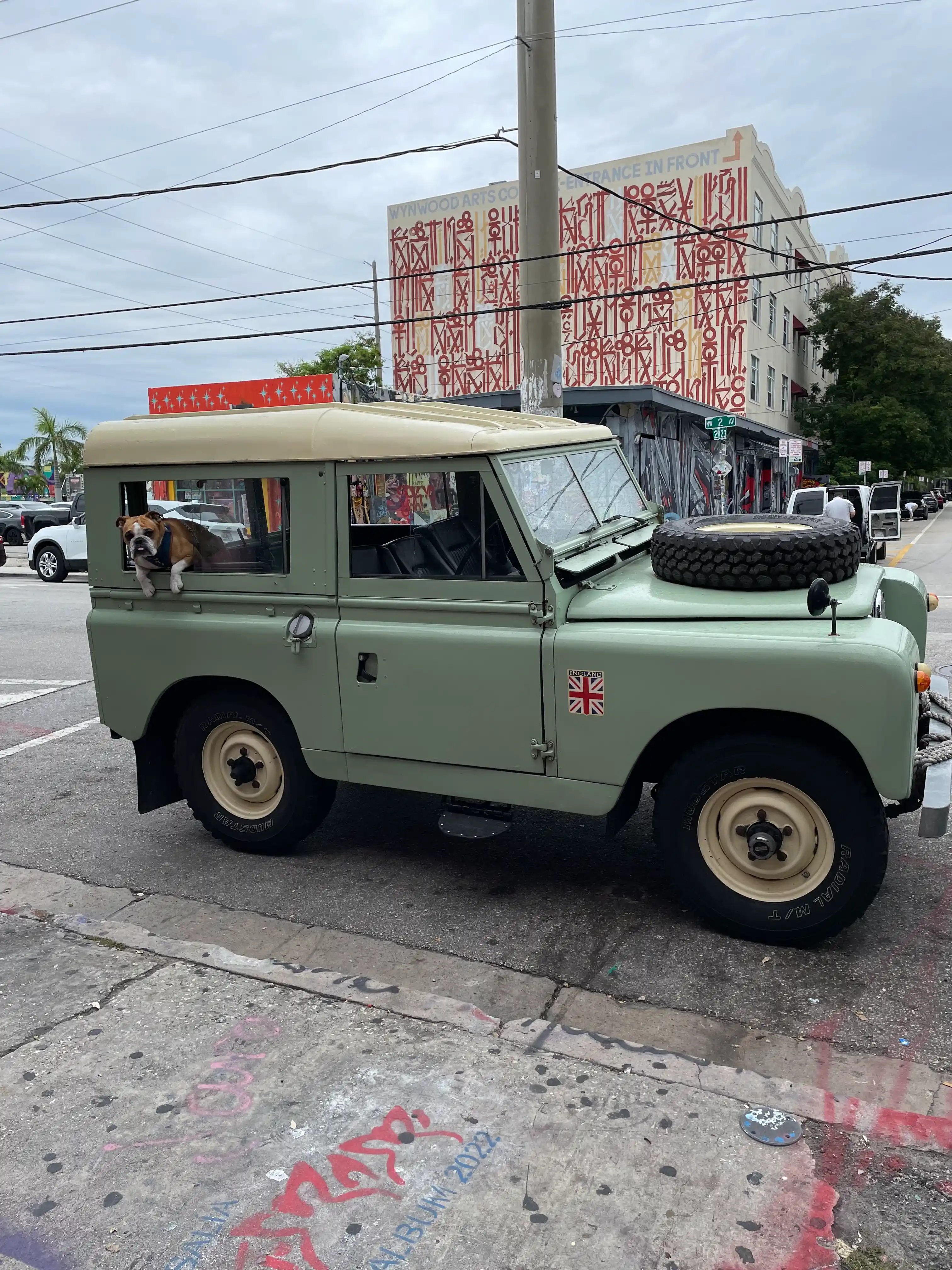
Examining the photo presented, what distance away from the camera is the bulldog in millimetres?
4898

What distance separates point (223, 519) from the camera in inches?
193

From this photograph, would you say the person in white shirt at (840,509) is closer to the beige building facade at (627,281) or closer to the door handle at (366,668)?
the door handle at (366,668)

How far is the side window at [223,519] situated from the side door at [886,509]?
24598mm

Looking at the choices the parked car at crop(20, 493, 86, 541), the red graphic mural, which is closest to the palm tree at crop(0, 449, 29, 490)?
the parked car at crop(20, 493, 86, 541)

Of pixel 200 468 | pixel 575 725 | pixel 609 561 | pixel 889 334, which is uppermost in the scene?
pixel 889 334

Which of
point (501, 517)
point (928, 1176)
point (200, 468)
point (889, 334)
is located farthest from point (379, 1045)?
point (889, 334)

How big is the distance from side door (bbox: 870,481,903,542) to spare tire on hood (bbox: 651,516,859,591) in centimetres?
2397

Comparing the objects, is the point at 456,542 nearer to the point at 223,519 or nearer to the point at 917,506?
the point at 223,519

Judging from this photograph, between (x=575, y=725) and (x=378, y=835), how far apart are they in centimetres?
186

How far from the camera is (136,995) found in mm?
3846

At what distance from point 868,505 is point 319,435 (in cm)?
2243

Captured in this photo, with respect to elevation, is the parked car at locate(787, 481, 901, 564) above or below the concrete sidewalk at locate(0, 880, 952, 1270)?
above

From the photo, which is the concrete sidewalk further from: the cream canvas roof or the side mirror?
the cream canvas roof

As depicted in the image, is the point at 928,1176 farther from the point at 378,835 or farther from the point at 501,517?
the point at 378,835
